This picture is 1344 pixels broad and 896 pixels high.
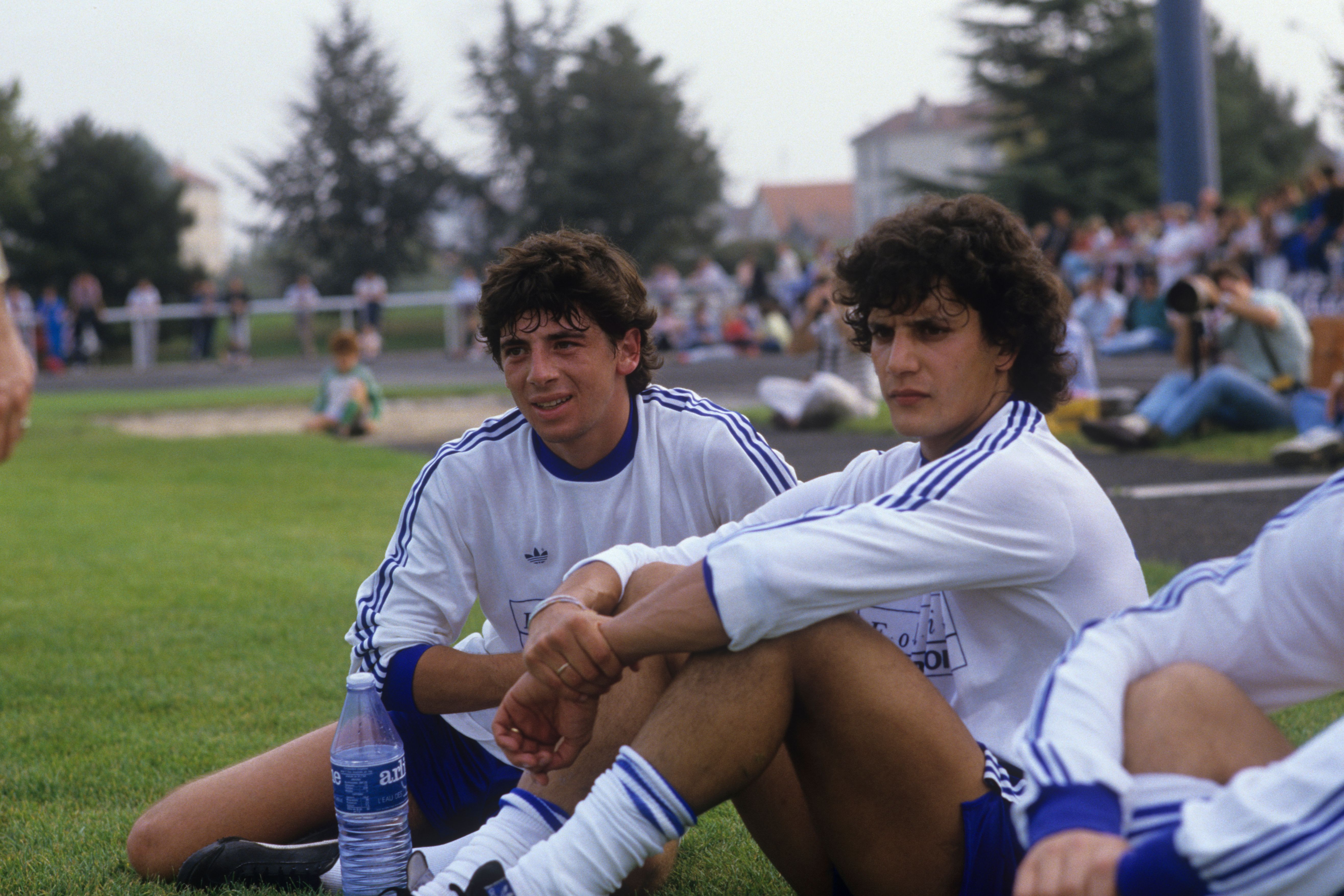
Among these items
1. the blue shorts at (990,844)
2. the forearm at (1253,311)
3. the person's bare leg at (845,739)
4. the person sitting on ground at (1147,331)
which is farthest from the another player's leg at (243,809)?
the person sitting on ground at (1147,331)

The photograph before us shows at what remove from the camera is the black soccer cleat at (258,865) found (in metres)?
3.18

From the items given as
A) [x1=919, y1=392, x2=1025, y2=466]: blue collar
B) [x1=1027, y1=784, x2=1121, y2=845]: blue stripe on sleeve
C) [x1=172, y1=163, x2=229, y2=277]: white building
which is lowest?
[x1=1027, y1=784, x2=1121, y2=845]: blue stripe on sleeve

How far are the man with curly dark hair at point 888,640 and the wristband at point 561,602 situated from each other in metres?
0.03

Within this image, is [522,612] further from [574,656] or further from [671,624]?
[671,624]

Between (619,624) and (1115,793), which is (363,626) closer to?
(619,624)

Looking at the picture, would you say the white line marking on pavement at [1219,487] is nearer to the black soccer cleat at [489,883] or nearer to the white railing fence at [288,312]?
the black soccer cleat at [489,883]

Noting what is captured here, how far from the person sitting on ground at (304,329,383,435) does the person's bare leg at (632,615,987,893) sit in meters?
12.4

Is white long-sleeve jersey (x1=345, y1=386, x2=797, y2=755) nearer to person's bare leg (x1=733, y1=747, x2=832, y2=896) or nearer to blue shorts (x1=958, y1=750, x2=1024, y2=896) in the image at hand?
person's bare leg (x1=733, y1=747, x2=832, y2=896)

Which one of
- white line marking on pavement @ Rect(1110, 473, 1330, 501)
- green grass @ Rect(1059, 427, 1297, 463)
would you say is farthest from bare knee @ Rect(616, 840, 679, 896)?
green grass @ Rect(1059, 427, 1297, 463)

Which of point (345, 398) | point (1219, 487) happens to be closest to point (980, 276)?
point (1219, 487)

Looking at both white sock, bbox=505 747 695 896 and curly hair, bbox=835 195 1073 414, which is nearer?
white sock, bbox=505 747 695 896

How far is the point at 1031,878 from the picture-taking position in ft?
5.98

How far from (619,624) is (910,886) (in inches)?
28.4

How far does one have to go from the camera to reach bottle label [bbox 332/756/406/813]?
2.90m
